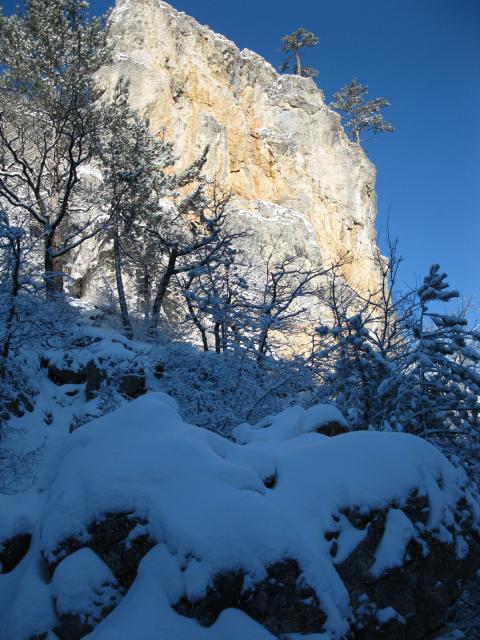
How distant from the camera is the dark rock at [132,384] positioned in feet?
31.8

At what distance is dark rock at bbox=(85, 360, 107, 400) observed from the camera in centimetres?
973

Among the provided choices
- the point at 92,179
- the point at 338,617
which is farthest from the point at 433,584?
the point at 92,179

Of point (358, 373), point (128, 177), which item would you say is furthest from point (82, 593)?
point (128, 177)

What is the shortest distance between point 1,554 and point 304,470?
2.49 metres

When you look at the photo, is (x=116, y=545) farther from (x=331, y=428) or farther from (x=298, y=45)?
(x=298, y=45)

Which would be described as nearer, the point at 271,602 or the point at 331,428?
the point at 271,602

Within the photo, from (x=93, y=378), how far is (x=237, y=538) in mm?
7579

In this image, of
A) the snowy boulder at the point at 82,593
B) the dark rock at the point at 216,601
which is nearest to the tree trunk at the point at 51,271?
the snowy boulder at the point at 82,593

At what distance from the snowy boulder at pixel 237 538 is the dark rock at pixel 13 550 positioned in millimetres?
111

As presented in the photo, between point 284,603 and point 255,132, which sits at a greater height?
point 255,132

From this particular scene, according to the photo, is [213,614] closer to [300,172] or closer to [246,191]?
[246,191]

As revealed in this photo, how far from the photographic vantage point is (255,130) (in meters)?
35.3

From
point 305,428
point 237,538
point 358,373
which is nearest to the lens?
point 237,538

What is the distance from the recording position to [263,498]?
3.33m
